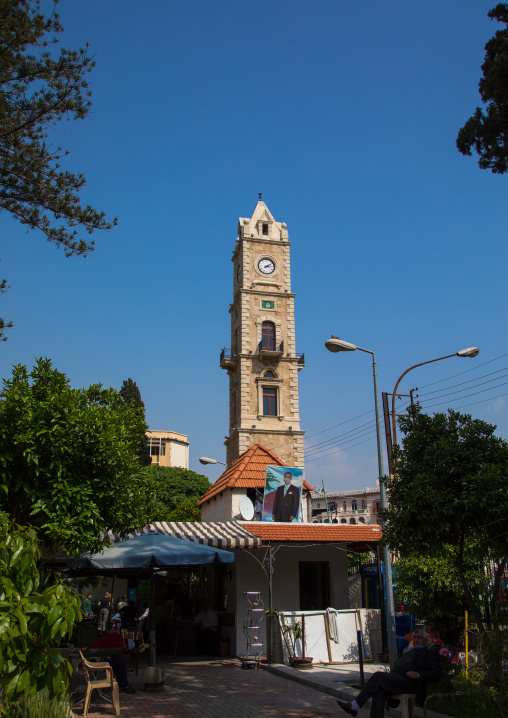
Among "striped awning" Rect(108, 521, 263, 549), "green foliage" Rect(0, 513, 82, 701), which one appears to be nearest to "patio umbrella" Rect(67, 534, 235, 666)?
"striped awning" Rect(108, 521, 263, 549)

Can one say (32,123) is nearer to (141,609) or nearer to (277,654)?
(277,654)

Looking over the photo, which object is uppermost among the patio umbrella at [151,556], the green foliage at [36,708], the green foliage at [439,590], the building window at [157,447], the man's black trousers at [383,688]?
the building window at [157,447]

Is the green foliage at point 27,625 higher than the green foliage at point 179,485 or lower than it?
lower

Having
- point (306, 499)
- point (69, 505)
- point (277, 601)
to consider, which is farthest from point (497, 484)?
point (306, 499)

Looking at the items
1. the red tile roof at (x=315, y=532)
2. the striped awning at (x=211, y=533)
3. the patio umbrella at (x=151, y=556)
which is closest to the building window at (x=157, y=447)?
the striped awning at (x=211, y=533)

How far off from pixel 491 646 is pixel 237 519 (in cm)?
1138

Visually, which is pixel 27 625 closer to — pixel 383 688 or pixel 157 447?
pixel 383 688

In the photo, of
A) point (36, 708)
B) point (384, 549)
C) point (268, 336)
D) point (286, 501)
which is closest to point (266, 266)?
point (268, 336)

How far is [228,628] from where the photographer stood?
16562 mm

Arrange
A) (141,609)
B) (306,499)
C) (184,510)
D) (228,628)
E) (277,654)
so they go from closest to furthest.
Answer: (277,654) → (228,628) → (141,609) → (306,499) → (184,510)

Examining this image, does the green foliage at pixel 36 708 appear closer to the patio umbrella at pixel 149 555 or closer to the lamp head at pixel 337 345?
the patio umbrella at pixel 149 555

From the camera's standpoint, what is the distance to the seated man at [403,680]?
7.56 m

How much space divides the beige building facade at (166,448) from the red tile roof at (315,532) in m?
72.0

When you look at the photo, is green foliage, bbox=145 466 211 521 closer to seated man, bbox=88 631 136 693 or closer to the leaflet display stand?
the leaflet display stand
